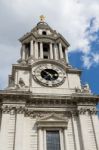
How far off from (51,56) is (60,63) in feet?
10.8

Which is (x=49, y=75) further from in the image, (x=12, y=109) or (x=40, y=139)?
(x=40, y=139)

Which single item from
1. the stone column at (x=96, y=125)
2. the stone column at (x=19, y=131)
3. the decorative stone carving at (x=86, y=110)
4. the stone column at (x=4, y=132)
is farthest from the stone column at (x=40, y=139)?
the stone column at (x=96, y=125)

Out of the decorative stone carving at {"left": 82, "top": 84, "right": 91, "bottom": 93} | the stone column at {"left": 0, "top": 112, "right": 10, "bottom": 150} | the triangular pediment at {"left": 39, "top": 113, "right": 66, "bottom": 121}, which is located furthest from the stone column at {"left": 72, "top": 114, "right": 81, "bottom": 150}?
the stone column at {"left": 0, "top": 112, "right": 10, "bottom": 150}

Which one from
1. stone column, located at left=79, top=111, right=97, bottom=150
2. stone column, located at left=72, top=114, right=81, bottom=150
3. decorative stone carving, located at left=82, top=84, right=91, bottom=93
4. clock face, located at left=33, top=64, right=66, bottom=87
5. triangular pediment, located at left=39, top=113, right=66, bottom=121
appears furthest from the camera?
clock face, located at left=33, top=64, right=66, bottom=87

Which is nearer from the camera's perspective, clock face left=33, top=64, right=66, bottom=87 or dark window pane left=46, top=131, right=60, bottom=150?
dark window pane left=46, top=131, right=60, bottom=150

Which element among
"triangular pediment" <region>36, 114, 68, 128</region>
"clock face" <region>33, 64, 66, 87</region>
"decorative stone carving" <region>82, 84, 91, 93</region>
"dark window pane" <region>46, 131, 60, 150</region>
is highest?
"clock face" <region>33, 64, 66, 87</region>

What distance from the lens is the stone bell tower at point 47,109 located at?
107ft

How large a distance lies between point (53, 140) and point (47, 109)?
12.7ft

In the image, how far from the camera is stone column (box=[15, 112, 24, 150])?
3139 cm

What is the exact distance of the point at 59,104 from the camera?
36.5m

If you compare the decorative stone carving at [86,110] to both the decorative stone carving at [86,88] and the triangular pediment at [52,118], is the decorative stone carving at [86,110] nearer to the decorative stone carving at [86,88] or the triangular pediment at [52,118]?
the triangular pediment at [52,118]

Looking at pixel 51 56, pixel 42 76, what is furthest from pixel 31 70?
pixel 51 56

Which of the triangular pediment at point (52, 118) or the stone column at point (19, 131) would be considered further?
the triangular pediment at point (52, 118)

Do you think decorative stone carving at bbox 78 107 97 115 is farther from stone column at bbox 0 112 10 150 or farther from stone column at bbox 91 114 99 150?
stone column at bbox 0 112 10 150
